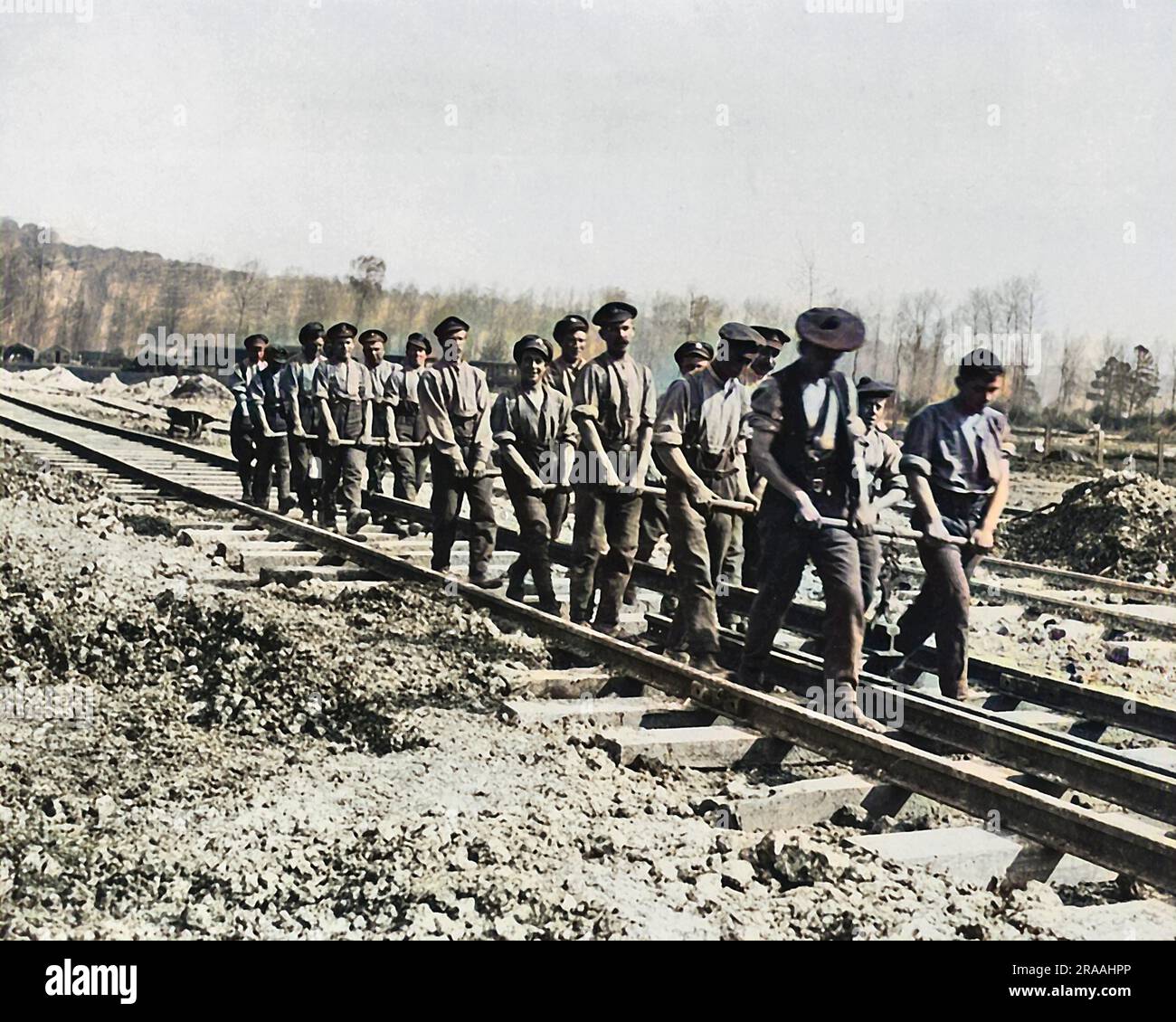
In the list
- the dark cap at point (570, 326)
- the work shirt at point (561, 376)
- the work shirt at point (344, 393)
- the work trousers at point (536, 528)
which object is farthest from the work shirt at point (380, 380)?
the dark cap at point (570, 326)

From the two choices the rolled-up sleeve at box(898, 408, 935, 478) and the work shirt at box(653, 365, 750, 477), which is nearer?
the rolled-up sleeve at box(898, 408, 935, 478)

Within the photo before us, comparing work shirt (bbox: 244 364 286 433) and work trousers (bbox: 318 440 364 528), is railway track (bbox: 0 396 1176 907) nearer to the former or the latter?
work trousers (bbox: 318 440 364 528)

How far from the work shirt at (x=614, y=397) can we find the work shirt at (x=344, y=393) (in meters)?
5.65

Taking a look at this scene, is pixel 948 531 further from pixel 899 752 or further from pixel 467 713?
pixel 467 713

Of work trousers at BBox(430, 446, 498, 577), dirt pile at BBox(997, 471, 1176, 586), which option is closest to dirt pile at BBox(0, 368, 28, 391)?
dirt pile at BBox(997, 471, 1176, 586)

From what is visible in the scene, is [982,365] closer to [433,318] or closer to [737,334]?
[737,334]

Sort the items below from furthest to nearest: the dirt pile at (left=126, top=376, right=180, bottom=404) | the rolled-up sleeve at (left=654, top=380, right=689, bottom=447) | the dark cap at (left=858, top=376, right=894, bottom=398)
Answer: the dirt pile at (left=126, top=376, right=180, bottom=404), the dark cap at (left=858, top=376, right=894, bottom=398), the rolled-up sleeve at (left=654, top=380, right=689, bottom=447)

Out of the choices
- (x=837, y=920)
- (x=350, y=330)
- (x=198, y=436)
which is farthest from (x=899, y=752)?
(x=198, y=436)

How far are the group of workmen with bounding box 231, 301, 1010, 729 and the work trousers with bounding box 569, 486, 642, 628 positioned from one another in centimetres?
1

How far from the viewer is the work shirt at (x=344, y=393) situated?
46.6ft

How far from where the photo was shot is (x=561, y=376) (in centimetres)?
988

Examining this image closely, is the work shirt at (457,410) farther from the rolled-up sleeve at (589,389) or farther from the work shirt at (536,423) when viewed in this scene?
the rolled-up sleeve at (589,389)

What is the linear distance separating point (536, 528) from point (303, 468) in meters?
5.46

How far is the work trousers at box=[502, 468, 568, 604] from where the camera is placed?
973 cm
